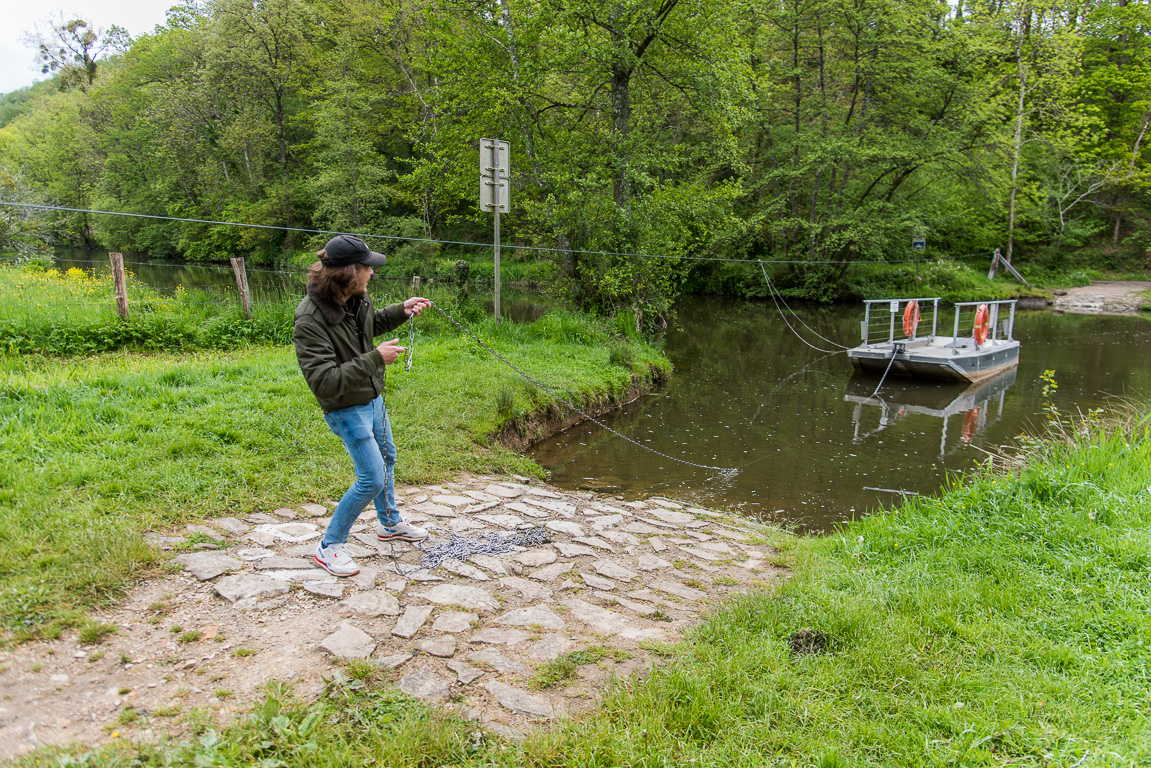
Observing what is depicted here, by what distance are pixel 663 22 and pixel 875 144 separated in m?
13.7

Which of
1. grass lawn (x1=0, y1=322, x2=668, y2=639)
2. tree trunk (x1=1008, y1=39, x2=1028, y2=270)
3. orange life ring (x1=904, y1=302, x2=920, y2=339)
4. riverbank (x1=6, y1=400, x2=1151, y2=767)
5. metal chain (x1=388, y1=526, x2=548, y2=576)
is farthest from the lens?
tree trunk (x1=1008, y1=39, x2=1028, y2=270)

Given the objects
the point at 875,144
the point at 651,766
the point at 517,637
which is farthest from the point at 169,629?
the point at 875,144

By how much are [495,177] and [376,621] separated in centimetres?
860

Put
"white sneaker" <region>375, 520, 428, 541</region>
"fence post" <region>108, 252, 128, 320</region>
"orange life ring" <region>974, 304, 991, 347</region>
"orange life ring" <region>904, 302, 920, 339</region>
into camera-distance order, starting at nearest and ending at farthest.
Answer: "white sneaker" <region>375, 520, 428, 541</region>
"fence post" <region>108, 252, 128, 320</region>
"orange life ring" <region>904, 302, 920, 339</region>
"orange life ring" <region>974, 304, 991, 347</region>

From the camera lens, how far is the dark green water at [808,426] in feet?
24.2

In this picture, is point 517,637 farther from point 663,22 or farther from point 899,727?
point 663,22

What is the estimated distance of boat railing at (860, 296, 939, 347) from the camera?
13.9m

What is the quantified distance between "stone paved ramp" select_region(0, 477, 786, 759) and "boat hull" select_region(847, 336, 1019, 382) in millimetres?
10340

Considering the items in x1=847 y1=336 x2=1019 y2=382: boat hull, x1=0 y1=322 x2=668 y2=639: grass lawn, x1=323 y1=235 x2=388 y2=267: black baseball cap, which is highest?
x1=323 y1=235 x2=388 y2=267: black baseball cap

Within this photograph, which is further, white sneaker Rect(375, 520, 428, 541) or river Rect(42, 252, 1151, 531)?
river Rect(42, 252, 1151, 531)

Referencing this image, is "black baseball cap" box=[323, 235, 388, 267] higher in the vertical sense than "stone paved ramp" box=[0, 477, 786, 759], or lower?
higher

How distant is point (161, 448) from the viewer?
5.06m

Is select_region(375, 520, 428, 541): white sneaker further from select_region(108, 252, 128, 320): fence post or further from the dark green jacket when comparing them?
select_region(108, 252, 128, 320): fence post

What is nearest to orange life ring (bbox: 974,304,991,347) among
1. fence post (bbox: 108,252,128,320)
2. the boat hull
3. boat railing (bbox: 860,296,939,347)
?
the boat hull
